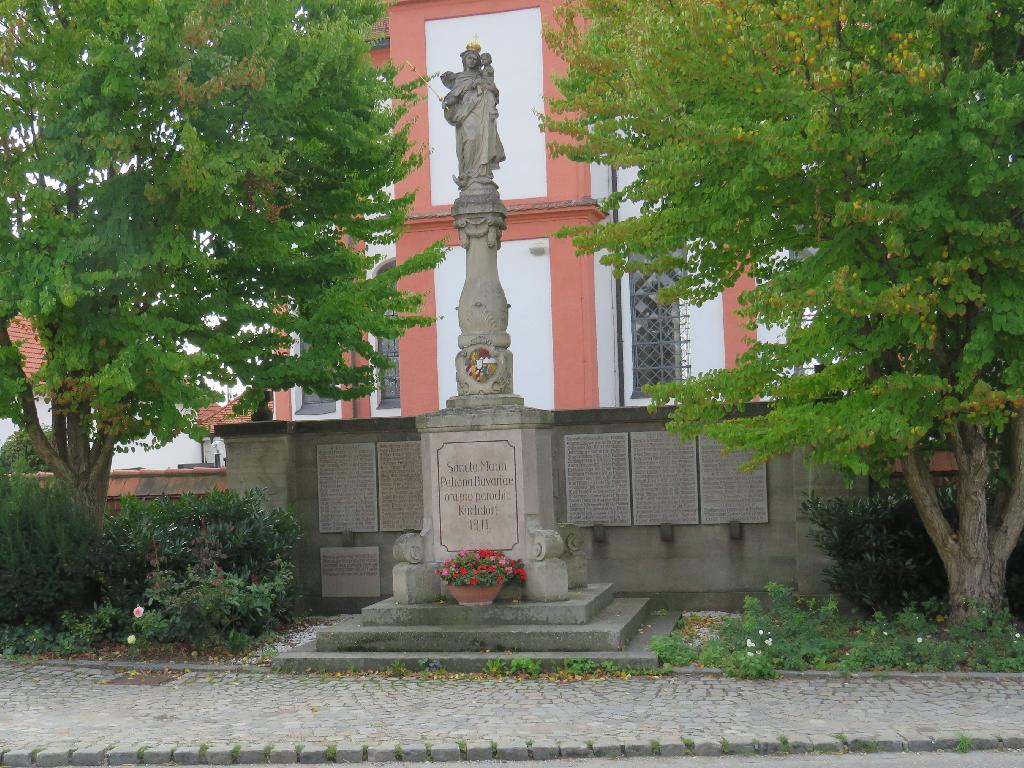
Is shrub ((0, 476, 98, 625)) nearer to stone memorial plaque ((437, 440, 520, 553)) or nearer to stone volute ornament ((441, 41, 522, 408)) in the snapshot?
stone memorial plaque ((437, 440, 520, 553))

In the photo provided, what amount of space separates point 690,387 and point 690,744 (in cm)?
394

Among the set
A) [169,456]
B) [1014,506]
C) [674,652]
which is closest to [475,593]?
[674,652]

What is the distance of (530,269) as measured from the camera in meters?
22.2

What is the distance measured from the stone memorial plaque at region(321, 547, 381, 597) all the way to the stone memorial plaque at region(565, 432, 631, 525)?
2.34m

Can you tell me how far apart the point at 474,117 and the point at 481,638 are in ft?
16.3

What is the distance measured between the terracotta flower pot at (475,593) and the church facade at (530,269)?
421 inches

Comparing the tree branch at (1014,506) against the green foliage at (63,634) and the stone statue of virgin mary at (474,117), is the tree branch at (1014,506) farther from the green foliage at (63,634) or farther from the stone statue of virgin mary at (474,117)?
the green foliage at (63,634)

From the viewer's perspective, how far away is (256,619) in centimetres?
1180

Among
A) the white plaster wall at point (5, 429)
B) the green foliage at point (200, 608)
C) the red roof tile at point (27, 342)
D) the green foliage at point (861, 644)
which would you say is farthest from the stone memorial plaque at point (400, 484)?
Result: the white plaster wall at point (5, 429)

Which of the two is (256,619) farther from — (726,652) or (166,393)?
(726,652)

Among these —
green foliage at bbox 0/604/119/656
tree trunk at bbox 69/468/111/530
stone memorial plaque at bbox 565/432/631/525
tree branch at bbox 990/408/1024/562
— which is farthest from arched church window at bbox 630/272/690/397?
green foliage at bbox 0/604/119/656

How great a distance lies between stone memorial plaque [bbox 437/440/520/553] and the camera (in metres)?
11.4

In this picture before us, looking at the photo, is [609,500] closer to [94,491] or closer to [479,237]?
[479,237]

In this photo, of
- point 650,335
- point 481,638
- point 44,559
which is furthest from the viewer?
point 650,335
